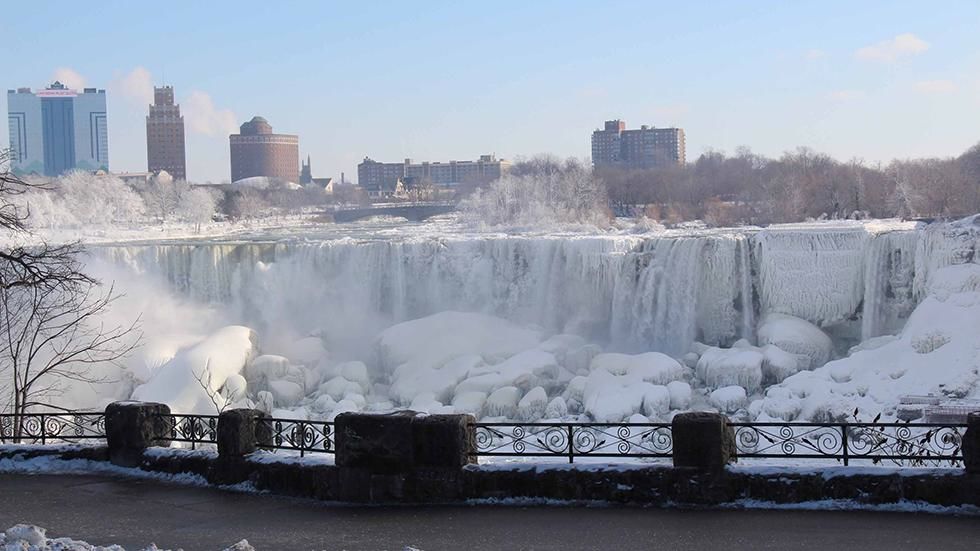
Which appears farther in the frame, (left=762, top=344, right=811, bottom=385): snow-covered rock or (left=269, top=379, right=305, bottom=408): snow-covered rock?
(left=269, top=379, right=305, bottom=408): snow-covered rock

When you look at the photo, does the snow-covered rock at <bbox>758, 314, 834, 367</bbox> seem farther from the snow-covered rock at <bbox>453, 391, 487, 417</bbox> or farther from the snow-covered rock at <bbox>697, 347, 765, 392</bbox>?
the snow-covered rock at <bbox>453, 391, 487, 417</bbox>

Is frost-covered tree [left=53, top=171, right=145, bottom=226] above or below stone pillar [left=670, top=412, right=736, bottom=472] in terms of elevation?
above

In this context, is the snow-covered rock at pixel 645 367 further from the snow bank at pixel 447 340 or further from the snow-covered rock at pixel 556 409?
the snow bank at pixel 447 340

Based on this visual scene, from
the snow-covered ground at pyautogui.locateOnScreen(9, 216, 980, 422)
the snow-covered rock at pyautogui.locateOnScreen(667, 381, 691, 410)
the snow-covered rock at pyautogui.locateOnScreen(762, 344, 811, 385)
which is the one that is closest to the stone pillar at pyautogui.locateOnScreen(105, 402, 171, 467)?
the snow-covered ground at pyautogui.locateOnScreen(9, 216, 980, 422)

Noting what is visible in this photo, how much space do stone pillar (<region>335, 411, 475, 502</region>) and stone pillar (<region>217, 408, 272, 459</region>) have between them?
3.36ft

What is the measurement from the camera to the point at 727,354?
27312 millimetres

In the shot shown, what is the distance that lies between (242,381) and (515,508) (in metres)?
20.8

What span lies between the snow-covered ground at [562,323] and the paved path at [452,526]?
1329 centimetres

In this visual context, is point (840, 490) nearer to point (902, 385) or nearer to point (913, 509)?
point (913, 509)

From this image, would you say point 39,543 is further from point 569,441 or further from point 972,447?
point 972,447

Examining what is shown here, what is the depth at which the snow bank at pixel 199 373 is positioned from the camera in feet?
89.6

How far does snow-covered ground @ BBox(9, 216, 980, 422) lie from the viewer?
1005 inches

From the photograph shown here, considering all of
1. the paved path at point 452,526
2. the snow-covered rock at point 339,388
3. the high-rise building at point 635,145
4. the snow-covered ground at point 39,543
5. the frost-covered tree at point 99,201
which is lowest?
the snow-covered rock at point 339,388

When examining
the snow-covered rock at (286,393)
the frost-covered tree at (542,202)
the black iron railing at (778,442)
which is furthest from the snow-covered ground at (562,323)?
the frost-covered tree at (542,202)
